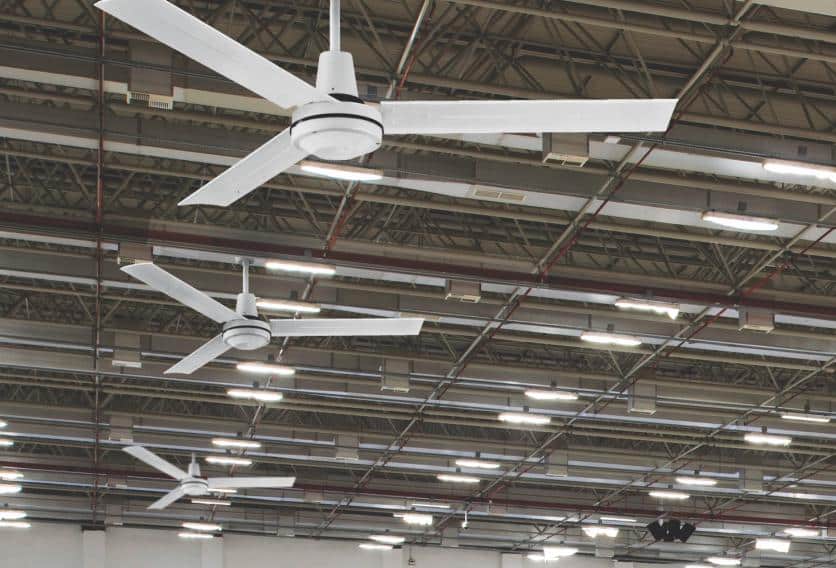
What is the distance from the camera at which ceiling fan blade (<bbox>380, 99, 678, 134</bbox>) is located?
8500 mm

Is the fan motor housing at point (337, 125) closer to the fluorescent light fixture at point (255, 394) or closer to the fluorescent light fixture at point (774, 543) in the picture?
the fluorescent light fixture at point (255, 394)

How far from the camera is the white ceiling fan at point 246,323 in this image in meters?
15.3

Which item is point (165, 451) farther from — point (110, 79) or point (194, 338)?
point (110, 79)

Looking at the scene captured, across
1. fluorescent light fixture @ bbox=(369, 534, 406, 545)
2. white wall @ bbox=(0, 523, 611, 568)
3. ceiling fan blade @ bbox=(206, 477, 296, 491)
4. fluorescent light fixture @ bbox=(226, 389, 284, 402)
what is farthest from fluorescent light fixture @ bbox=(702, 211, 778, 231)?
white wall @ bbox=(0, 523, 611, 568)

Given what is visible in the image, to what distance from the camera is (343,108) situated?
9117mm

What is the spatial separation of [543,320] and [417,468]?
40.6 ft

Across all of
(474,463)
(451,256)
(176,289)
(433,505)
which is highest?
(451,256)

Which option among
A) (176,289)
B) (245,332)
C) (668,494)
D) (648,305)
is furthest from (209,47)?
(668,494)

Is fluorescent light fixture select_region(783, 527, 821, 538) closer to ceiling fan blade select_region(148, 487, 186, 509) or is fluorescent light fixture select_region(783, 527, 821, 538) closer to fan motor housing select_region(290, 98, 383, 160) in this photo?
ceiling fan blade select_region(148, 487, 186, 509)

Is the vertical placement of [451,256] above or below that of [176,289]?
above

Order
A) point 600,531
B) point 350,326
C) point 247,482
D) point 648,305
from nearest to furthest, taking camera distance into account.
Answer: point 350,326
point 648,305
point 247,482
point 600,531

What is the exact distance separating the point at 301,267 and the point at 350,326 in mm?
4580

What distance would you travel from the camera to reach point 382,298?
23062 mm

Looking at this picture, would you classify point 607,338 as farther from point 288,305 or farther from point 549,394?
point 288,305
